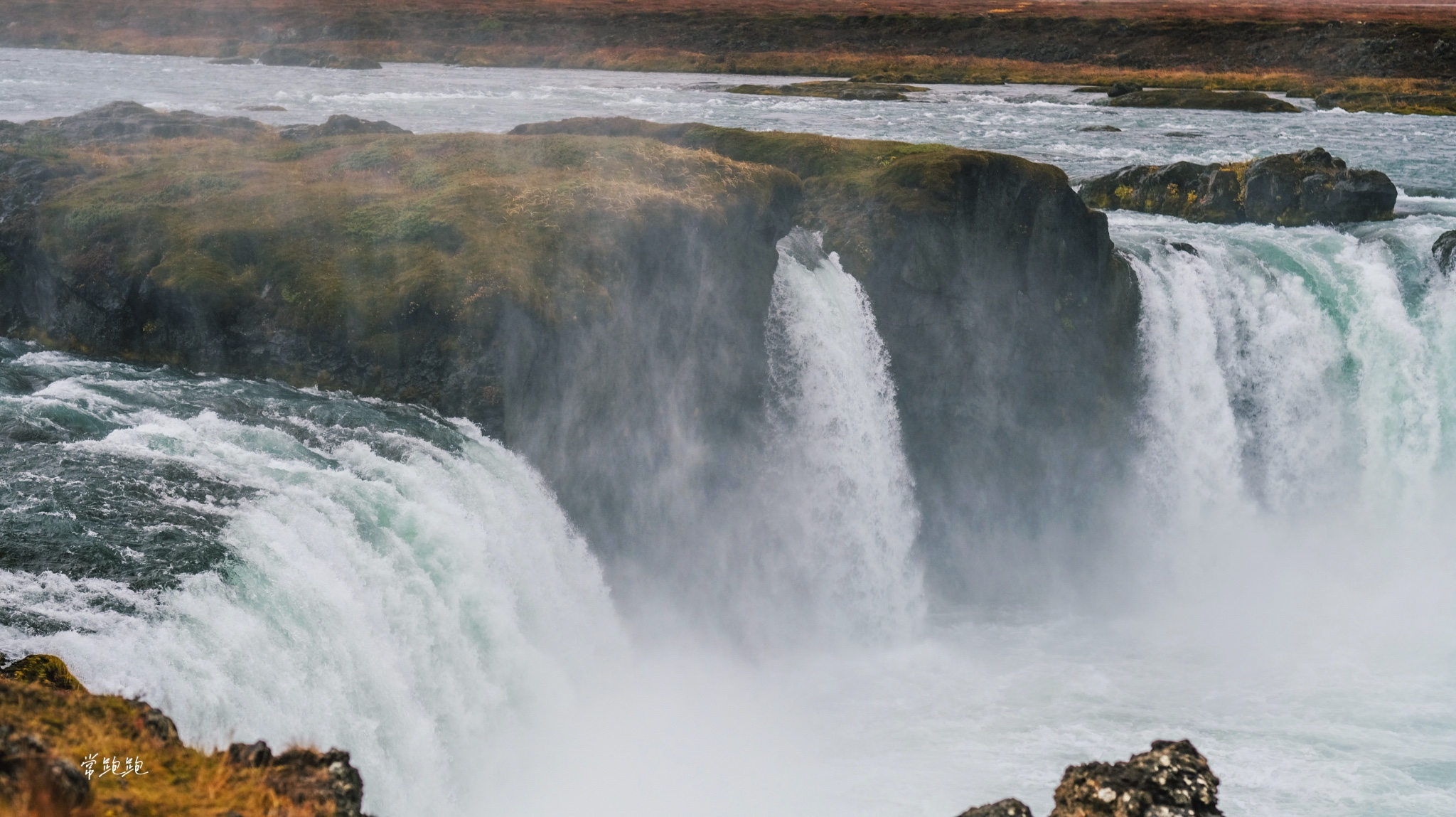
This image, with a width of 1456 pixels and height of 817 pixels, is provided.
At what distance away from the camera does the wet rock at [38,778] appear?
724 centimetres

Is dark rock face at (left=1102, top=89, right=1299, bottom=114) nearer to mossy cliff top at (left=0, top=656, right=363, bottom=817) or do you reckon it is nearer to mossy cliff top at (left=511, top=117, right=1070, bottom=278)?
mossy cliff top at (left=511, top=117, right=1070, bottom=278)

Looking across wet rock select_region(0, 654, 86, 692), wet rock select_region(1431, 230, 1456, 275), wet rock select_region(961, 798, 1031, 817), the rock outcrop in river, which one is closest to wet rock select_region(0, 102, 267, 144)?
the rock outcrop in river

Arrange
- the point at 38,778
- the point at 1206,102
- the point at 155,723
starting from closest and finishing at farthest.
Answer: the point at 38,778
the point at 155,723
the point at 1206,102

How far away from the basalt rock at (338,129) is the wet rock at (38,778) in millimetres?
30278

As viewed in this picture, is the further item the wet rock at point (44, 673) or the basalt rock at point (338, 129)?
the basalt rock at point (338, 129)

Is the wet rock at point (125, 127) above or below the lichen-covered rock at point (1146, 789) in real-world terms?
above

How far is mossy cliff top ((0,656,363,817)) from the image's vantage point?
802cm

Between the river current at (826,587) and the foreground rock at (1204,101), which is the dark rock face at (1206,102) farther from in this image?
the river current at (826,587)

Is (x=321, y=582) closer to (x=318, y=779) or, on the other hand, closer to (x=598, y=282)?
(x=318, y=779)

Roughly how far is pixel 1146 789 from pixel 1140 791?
80mm

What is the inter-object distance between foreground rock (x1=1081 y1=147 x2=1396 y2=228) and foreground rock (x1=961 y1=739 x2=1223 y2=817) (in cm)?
3169

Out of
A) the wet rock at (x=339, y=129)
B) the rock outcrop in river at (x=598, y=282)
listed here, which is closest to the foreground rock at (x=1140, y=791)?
the rock outcrop in river at (x=598, y=282)

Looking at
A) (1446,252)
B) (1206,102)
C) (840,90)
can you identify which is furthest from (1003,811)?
(840,90)

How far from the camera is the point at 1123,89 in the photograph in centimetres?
8250
